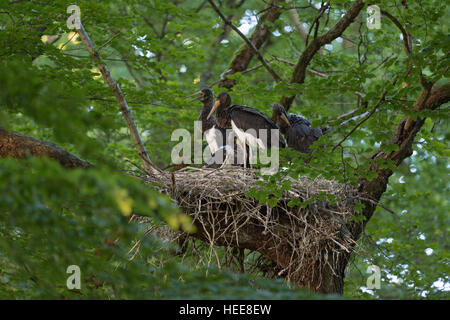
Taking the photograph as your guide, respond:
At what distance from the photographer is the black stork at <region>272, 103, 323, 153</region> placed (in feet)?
20.9

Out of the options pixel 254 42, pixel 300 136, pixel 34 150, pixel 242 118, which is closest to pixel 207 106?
pixel 242 118

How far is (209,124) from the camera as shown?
718 centimetres

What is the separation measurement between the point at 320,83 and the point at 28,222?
10.1 feet

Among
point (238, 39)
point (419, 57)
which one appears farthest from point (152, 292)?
point (238, 39)

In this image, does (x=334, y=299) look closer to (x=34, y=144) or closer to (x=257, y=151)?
(x=34, y=144)

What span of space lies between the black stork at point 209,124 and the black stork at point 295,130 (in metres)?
0.84

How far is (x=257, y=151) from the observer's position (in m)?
6.36

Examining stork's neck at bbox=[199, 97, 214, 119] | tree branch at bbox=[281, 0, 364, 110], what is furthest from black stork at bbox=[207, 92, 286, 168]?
tree branch at bbox=[281, 0, 364, 110]

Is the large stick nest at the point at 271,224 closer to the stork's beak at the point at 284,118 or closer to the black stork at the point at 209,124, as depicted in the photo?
the stork's beak at the point at 284,118

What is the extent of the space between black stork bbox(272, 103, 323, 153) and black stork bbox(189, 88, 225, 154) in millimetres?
842

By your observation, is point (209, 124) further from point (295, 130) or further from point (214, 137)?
point (295, 130)

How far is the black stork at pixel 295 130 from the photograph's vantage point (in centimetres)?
638

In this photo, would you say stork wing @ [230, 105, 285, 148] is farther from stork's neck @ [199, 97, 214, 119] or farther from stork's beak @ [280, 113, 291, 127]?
stork's neck @ [199, 97, 214, 119]

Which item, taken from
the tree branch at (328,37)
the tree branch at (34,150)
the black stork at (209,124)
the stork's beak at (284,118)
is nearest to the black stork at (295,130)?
the stork's beak at (284,118)
